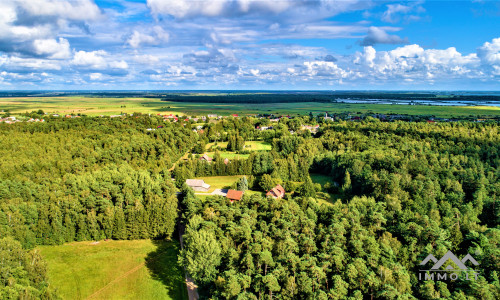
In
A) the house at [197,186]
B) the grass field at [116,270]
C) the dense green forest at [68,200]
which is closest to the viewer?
the grass field at [116,270]

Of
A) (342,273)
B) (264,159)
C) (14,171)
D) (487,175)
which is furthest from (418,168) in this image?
(14,171)

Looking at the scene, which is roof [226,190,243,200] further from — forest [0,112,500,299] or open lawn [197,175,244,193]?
open lawn [197,175,244,193]

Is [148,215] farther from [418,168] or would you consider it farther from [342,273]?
[418,168]

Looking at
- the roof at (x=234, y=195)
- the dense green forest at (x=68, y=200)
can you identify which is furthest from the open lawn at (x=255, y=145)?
the roof at (x=234, y=195)

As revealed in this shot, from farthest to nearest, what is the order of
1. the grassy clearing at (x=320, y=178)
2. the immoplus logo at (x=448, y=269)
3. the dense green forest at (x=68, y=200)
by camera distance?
the grassy clearing at (x=320, y=178) < the dense green forest at (x=68, y=200) < the immoplus logo at (x=448, y=269)

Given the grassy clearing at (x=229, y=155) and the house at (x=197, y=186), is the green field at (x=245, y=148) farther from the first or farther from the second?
the house at (x=197, y=186)

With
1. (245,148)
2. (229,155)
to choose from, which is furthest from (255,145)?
(229,155)

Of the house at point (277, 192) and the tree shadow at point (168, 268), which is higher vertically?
the house at point (277, 192)
